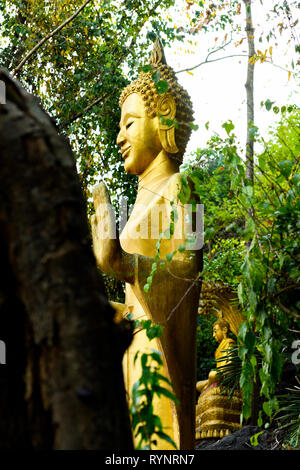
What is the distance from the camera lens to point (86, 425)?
117 cm

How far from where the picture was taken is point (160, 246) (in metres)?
3.88

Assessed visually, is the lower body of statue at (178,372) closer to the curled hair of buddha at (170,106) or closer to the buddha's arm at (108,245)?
the buddha's arm at (108,245)

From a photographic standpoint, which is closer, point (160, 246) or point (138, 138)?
point (160, 246)

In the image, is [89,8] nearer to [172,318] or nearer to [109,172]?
[109,172]

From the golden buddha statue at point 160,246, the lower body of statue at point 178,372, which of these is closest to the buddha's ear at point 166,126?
the golden buddha statue at point 160,246

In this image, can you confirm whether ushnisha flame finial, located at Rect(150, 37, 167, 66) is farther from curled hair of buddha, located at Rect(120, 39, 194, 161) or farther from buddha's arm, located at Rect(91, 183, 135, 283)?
buddha's arm, located at Rect(91, 183, 135, 283)

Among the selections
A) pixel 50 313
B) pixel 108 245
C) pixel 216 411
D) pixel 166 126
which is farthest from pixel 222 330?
Result: pixel 50 313

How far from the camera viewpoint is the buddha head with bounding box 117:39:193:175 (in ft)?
14.3

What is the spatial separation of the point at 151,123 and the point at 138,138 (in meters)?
0.14

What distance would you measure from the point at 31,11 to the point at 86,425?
873cm

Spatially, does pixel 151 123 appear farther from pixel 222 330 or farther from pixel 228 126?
pixel 222 330

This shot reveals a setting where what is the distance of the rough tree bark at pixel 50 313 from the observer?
1.19 metres

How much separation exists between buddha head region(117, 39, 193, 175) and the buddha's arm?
36.8 inches
